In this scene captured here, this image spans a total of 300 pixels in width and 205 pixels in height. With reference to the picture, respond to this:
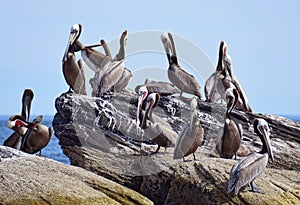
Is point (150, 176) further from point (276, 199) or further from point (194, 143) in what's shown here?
point (276, 199)

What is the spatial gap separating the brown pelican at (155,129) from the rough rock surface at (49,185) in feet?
8.07

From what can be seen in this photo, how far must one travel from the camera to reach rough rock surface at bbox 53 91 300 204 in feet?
34.8

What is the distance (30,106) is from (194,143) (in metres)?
4.69

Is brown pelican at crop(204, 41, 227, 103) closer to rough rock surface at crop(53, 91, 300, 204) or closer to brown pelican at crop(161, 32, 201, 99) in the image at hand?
brown pelican at crop(161, 32, 201, 99)

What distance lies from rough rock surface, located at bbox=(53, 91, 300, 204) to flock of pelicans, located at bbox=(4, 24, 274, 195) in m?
0.27

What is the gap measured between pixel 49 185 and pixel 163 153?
10.8 feet

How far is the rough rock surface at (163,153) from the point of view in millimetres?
10617

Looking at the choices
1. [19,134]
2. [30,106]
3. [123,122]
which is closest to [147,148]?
[123,122]

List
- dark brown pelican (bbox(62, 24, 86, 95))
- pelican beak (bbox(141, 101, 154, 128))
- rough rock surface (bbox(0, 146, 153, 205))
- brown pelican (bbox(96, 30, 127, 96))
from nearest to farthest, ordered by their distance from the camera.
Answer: rough rock surface (bbox(0, 146, 153, 205)) → pelican beak (bbox(141, 101, 154, 128)) → brown pelican (bbox(96, 30, 127, 96)) → dark brown pelican (bbox(62, 24, 86, 95))

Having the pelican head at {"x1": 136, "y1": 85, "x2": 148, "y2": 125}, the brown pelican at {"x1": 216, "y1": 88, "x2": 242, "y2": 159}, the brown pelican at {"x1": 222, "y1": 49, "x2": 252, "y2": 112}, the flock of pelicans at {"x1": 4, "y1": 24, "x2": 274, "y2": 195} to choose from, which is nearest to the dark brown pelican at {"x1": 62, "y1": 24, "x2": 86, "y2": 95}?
the flock of pelicans at {"x1": 4, "y1": 24, "x2": 274, "y2": 195}

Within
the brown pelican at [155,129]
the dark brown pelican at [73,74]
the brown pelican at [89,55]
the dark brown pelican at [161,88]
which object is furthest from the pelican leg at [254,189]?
the brown pelican at [89,55]

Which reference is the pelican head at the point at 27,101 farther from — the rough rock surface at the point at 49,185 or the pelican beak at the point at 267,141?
the pelican beak at the point at 267,141

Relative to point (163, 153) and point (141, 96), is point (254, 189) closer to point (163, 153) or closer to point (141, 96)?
point (163, 153)

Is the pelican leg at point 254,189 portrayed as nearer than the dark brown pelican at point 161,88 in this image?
Yes
